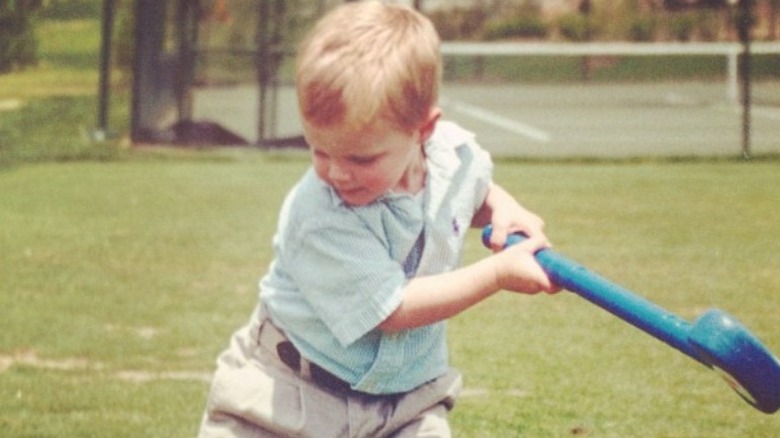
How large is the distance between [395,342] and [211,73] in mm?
12536

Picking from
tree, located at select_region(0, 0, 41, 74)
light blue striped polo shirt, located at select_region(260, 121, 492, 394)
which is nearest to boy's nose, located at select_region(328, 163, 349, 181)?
light blue striped polo shirt, located at select_region(260, 121, 492, 394)

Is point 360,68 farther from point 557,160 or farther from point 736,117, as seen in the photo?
point 736,117

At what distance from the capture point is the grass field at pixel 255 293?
489 centimetres

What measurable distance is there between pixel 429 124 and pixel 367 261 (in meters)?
0.30

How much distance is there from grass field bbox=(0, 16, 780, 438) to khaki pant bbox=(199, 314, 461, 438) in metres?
1.37

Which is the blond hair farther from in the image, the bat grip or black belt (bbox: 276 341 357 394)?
black belt (bbox: 276 341 357 394)

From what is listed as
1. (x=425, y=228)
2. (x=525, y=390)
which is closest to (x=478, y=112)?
(x=525, y=390)

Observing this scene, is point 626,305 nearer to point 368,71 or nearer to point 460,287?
point 460,287

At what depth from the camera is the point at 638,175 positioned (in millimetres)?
12688

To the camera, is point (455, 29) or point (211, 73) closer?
point (211, 73)

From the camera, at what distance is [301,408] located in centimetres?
320

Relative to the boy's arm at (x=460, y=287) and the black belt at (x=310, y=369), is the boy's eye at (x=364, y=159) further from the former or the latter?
the black belt at (x=310, y=369)

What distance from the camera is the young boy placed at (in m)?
2.96

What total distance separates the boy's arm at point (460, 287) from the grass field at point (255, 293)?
160 centimetres
